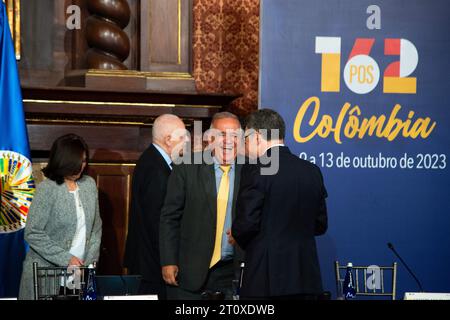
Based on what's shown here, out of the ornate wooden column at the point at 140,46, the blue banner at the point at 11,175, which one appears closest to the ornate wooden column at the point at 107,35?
the ornate wooden column at the point at 140,46

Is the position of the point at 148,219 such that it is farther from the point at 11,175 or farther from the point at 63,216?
the point at 11,175

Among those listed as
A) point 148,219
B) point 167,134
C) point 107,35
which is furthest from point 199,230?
point 107,35

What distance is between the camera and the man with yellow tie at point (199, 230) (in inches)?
173

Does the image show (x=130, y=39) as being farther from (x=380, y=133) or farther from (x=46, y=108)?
(x=380, y=133)

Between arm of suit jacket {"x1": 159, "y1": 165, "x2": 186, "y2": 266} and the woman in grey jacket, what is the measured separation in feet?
1.49

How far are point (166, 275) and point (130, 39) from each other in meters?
2.54

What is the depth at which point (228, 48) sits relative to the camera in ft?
22.6

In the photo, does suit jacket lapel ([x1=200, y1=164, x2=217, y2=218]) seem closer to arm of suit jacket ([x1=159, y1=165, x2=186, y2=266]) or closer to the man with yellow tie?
the man with yellow tie

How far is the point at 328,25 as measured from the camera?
5.39 meters

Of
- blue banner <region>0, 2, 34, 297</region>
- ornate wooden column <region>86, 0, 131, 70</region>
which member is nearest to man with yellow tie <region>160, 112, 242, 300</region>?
blue banner <region>0, 2, 34, 297</region>

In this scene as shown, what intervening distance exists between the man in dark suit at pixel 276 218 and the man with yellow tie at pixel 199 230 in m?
0.49

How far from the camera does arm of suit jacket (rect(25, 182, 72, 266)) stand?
4.42 m

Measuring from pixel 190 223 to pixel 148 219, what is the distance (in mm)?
351
